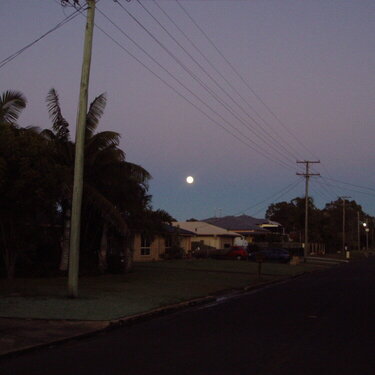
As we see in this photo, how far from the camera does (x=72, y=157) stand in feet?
83.9

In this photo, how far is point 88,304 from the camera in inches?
619

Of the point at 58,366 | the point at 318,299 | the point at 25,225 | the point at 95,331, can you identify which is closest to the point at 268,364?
the point at 58,366

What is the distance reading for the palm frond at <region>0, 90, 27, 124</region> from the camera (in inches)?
831

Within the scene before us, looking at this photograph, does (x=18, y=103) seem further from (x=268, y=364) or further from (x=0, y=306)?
(x=268, y=364)

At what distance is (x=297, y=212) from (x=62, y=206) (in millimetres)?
73684

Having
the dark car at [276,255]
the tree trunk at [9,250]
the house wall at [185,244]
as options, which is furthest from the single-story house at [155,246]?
the tree trunk at [9,250]

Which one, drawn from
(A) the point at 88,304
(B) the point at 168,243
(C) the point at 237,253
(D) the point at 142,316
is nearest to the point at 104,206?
(A) the point at 88,304

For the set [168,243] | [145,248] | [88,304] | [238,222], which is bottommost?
[88,304]

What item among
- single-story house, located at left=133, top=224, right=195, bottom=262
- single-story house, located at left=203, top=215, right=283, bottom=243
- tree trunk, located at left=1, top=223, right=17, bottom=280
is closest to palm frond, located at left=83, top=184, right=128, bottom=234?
tree trunk, located at left=1, top=223, right=17, bottom=280

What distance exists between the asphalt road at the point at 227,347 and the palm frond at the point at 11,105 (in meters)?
10.1

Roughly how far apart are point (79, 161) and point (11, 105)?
18.7ft

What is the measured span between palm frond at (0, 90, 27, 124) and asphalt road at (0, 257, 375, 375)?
10.1 metres

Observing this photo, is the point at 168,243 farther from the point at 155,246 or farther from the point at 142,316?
the point at 142,316

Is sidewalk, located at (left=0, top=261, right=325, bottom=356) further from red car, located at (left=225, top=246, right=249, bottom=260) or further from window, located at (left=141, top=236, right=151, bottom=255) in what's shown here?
red car, located at (left=225, top=246, right=249, bottom=260)
